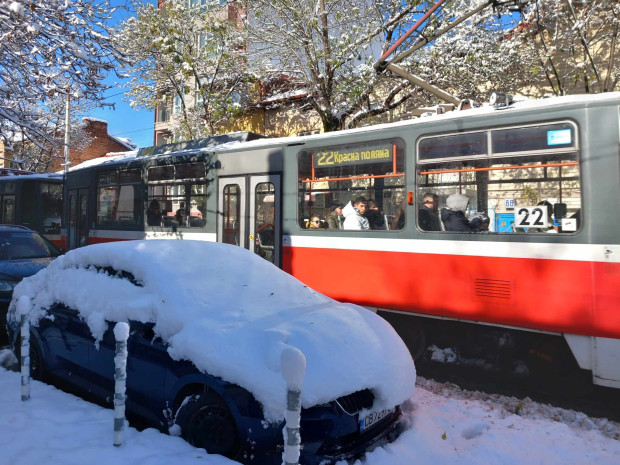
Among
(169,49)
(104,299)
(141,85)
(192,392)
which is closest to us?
(192,392)

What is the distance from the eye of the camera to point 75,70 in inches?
305

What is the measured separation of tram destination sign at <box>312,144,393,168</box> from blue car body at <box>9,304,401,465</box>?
3.63 meters

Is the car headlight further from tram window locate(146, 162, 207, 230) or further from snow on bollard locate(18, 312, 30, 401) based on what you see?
snow on bollard locate(18, 312, 30, 401)

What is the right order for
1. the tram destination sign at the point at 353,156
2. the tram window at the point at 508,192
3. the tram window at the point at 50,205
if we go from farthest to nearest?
the tram window at the point at 50,205
the tram destination sign at the point at 353,156
the tram window at the point at 508,192

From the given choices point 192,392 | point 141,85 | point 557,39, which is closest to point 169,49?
point 141,85

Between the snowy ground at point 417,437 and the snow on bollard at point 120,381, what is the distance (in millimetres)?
104

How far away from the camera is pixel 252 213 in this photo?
790 cm

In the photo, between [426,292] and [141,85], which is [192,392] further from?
[141,85]

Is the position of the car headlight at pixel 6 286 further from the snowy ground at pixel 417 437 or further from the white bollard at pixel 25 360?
the white bollard at pixel 25 360

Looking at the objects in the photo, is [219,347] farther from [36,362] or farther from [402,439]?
[36,362]

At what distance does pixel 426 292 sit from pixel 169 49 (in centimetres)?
1316

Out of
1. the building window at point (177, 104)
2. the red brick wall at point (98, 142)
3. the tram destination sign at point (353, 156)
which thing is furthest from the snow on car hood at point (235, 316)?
the red brick wall at point (98, 142)

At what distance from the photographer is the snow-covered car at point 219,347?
3045 millimetres

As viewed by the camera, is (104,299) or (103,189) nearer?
(104,299)
